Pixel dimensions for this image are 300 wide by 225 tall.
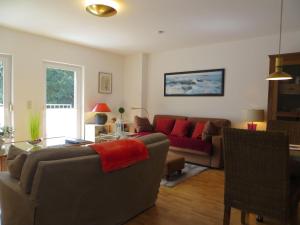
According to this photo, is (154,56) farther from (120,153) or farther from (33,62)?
(120,153)

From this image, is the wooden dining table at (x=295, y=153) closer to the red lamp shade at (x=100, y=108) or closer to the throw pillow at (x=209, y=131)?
the throw pillow at (x=209, y=131)

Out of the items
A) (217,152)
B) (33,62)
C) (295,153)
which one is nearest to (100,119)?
(33,62)

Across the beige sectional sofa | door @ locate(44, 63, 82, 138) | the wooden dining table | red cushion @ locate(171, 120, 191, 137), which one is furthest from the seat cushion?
door @ locate(44, 63, 82, 138)

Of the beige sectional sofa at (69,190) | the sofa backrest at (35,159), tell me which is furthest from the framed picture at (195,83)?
the sofa backrest at (35,159)

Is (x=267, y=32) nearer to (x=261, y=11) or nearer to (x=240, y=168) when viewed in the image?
(x=261, y=11)

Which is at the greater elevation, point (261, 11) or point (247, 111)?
point (261, 11)

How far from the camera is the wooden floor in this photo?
7.58ft

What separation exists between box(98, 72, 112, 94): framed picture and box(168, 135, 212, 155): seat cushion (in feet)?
7.25

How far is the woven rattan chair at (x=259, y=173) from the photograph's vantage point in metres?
1.66

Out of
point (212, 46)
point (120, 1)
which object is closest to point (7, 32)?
point (120, 1)

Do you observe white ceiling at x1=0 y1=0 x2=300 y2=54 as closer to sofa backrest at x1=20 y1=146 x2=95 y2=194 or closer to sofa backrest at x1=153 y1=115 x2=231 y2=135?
sofa backrest at x1=153 y1=115 x2=231 y2=135

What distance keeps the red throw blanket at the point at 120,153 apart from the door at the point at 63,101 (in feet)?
10.6

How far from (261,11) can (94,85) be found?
3.77m

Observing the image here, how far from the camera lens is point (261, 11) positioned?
3.02 metres
